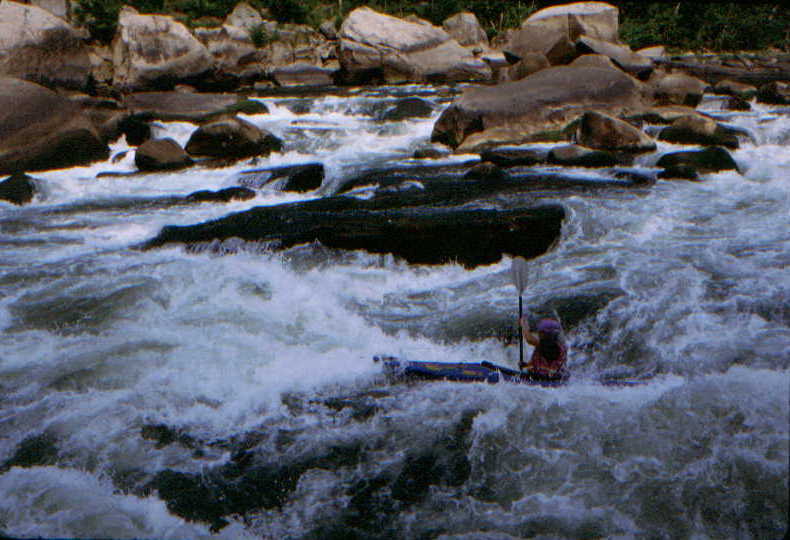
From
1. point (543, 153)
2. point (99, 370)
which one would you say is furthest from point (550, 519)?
point (543, 153)

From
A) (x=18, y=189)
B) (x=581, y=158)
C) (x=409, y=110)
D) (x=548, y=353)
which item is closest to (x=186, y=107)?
(x=409, y=110)

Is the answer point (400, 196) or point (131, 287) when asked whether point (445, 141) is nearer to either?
point (400, 196)

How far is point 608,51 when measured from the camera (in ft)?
48.5

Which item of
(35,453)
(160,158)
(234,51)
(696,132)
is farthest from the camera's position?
(234,51)

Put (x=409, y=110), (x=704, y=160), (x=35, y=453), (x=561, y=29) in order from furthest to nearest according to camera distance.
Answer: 1. (x=561, y=29)
2. (x=409, y=110)
3. (x=704, y=160)
4. (x=35, y=453)

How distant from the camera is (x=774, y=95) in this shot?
13.7 meters

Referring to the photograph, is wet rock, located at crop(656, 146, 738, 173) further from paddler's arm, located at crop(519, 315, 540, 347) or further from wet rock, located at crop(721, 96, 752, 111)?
paddler's arm, located at crop(519, 315, 540, 347)

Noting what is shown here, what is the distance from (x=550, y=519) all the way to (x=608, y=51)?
13.6 meters

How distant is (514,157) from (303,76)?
42.1 ft

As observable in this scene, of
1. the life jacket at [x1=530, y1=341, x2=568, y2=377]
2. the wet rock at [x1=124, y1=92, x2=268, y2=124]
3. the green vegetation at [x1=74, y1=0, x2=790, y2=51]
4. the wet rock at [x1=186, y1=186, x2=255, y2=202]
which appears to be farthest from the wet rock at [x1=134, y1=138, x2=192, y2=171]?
the green vegetation at [x1=74, y1=0, x2=790, y2=51]

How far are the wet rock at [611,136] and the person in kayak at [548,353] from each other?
6.59 meters

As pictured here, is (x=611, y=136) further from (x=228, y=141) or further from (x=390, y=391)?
Answer: (x=390, y=391)

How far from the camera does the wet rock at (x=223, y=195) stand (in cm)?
871

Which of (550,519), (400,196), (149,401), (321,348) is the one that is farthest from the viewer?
(400,196)
